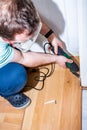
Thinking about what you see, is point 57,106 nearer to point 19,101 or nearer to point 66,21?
point 19,101

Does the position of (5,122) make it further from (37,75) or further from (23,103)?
(37,75)

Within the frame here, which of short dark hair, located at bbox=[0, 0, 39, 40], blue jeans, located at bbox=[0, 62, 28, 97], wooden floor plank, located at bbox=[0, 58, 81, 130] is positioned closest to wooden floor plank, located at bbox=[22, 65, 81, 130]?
wooden floor plank, located at bbox=[0, 58, 81, 130]

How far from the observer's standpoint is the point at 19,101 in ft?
3.89

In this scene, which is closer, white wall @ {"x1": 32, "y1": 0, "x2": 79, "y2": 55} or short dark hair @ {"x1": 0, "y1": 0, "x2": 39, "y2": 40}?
short dark hair @ {"x1": 0, "y1": 0, "x2": 39, "y2": 40}

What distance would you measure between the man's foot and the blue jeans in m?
0.09

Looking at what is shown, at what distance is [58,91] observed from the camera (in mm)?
1215

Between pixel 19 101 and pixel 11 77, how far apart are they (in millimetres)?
173

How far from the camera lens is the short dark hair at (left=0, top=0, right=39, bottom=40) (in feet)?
2.56

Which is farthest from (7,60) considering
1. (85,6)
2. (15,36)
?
(85,6)

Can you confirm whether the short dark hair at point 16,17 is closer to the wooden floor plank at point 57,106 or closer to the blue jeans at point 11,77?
the blue jeans at point 11,77

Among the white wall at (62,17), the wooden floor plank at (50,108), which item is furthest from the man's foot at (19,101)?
the white wall at (62,17)

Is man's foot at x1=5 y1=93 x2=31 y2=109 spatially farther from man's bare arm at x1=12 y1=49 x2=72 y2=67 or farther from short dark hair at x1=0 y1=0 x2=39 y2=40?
short dark hair at x1=0 y1=0 x2=39 y2=40

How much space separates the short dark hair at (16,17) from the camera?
0.78m

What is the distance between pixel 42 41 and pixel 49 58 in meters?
Result: 0.22
